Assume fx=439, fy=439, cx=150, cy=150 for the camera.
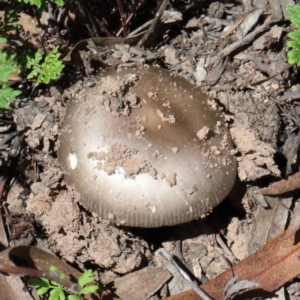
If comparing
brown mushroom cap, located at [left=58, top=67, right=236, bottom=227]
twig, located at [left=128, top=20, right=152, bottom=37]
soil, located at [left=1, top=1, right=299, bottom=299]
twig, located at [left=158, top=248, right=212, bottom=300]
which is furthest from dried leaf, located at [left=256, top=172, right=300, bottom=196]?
twig, located at [left=128, top=20, right=152, bottom=37]

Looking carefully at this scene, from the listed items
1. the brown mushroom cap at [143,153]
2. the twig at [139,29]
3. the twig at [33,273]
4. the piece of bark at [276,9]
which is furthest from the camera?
the piece of bark at [276,9]

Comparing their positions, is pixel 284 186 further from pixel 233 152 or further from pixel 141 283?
pixel 141 283

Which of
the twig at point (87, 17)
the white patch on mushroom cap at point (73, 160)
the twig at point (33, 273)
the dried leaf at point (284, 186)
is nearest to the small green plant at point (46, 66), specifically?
the twig at point (87, 17)

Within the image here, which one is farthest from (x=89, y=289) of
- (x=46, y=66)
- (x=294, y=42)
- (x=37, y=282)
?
(x=294, y=42)

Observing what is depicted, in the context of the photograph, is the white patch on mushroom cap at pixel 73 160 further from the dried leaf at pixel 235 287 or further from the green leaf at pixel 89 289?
the dried leaf at pixel 235 287

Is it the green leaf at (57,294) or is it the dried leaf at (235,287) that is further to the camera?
the dried leaf at (235,287)

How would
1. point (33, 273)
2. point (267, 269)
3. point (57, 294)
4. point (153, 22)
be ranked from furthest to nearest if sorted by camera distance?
point (153, 22), point (267, 269), point (57, 294), point (33, 273)

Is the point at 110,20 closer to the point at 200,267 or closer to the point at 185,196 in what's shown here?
the point at 185,196
